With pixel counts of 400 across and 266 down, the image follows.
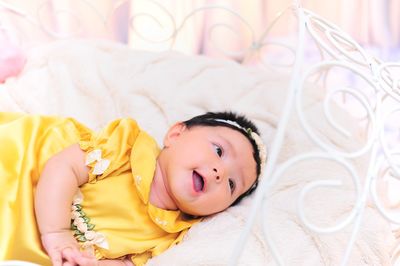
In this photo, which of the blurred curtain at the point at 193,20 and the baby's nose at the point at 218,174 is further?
the blurred curtain at the point at 193,20

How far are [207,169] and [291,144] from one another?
339mm

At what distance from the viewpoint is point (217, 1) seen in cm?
218

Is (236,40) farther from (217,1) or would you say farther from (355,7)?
(355,7)

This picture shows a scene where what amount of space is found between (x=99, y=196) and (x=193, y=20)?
124 centimetres

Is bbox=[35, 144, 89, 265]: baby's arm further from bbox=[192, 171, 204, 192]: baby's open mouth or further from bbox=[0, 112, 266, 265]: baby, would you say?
bbox=[192, 171, 204, 192]: baby's open mouth

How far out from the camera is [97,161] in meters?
1.10

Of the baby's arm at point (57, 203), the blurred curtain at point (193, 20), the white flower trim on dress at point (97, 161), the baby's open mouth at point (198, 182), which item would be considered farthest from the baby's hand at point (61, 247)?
the blurred curtain at point (193, 20)

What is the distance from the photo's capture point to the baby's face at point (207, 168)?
1058 millimetres

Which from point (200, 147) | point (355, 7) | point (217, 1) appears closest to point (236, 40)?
point (217, 1)

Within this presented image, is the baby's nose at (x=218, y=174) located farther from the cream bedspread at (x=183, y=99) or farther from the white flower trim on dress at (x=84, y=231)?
the white flower trim on dress at (x=84, y=231)

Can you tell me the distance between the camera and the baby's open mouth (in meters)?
1.07

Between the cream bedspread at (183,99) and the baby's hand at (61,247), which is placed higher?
the cream bedspread at (183,99)

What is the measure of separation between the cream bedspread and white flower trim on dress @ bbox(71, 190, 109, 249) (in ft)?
0.58

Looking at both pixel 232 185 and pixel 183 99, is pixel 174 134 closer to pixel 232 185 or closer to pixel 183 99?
pixel 232 185
